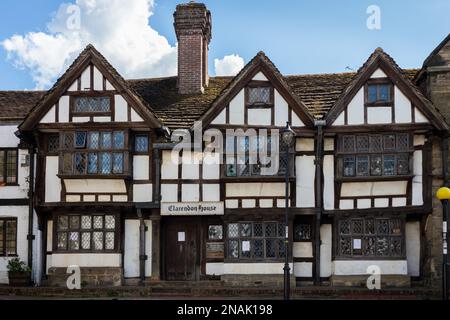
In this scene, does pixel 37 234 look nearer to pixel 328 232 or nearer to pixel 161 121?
pixel 161 121

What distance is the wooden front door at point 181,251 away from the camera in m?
21.5

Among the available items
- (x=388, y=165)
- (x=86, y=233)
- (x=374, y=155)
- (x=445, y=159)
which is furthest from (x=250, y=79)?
(x=86, y=233)

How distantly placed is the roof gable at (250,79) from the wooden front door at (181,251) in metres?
3.75

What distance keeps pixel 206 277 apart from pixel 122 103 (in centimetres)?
647

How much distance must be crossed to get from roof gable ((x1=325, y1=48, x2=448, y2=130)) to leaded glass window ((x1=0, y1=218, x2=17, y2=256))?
11456mm

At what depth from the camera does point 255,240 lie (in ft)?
68.6

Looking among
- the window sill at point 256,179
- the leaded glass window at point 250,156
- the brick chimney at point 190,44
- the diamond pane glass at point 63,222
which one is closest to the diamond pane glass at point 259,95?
the leaded glass window at point 250,156

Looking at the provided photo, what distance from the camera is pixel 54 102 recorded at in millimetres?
21172

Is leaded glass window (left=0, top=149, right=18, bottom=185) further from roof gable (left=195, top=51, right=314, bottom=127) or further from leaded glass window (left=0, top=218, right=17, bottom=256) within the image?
roof gable (left=195, top=51, right=314, bottom=127)

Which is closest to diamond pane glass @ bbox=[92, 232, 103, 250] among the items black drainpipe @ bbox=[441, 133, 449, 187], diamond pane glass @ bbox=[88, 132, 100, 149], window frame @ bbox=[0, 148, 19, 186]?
diamond pane glass @ bbox=[88, 132, 100, 149]

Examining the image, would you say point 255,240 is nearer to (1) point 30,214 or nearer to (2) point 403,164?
(2) point 403,164

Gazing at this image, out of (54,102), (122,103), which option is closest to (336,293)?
(122,103)

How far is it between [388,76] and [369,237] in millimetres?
5280

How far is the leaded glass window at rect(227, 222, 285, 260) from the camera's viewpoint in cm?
2084
